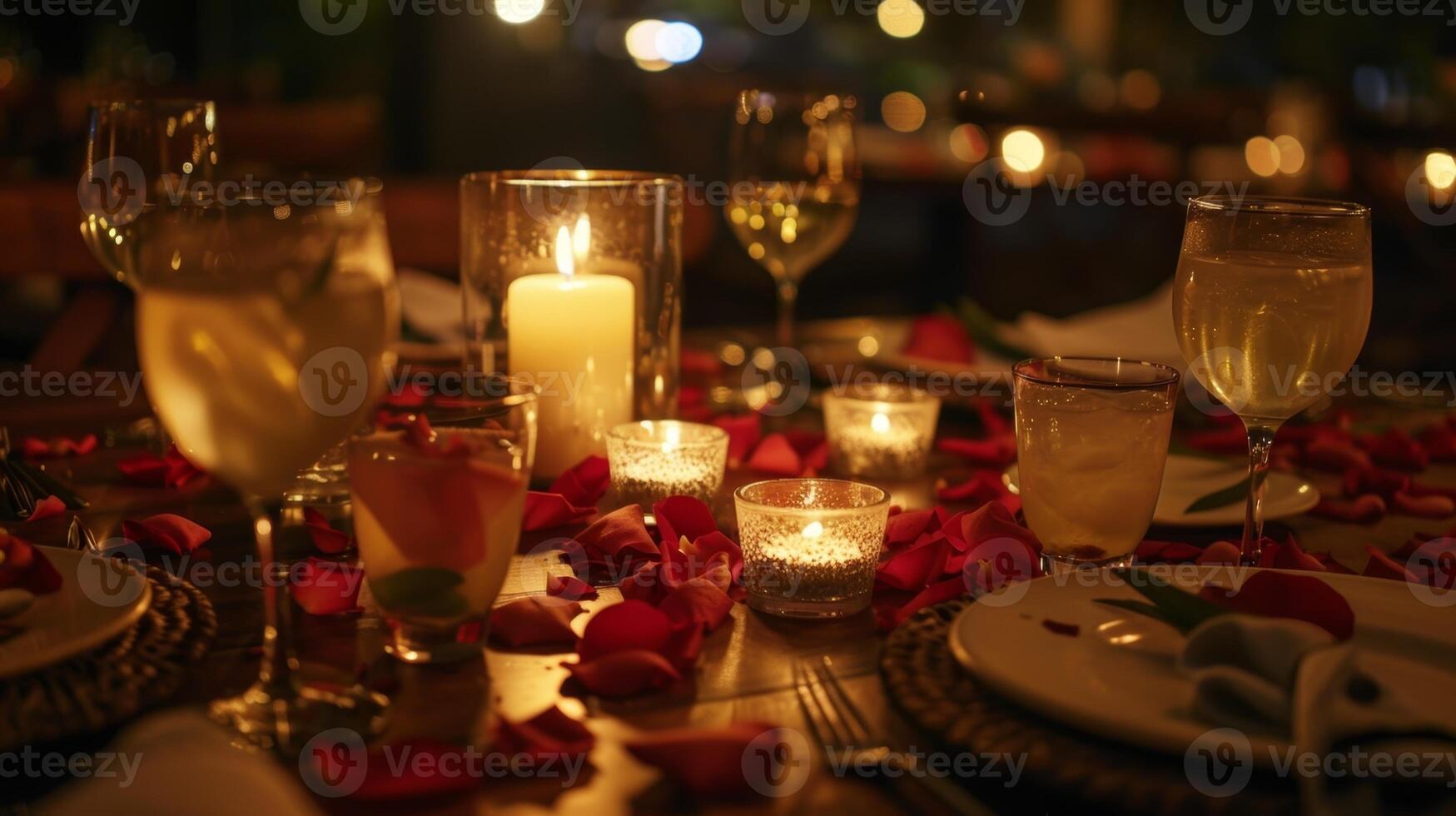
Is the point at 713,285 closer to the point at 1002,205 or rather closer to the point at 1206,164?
the point at 1002,205

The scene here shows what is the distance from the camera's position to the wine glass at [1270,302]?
870 millimetres

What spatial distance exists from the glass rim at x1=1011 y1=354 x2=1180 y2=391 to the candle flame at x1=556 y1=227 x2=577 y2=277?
1.57 ft

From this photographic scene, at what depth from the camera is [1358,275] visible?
87 cm

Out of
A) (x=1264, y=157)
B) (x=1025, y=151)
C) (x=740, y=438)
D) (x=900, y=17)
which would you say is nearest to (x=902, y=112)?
(x=900, y=17)

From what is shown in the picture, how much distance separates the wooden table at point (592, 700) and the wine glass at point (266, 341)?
0.04 m

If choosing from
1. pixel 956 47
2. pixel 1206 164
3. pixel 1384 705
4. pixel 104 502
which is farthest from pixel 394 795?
pixel 956 47

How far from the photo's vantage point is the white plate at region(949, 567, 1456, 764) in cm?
55

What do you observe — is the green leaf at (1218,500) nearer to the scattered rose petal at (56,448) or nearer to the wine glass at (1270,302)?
the wine glass at (1270,302)

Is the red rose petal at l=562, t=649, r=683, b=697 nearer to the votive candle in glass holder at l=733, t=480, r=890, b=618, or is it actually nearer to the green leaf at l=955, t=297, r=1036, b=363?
the votive candle in glass holder at l=733, t=480, r=890, b=618

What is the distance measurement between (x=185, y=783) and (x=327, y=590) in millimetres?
292

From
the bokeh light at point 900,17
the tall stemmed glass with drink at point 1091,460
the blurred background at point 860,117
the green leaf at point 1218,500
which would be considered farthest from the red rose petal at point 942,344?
the bokeh light at point 900,17

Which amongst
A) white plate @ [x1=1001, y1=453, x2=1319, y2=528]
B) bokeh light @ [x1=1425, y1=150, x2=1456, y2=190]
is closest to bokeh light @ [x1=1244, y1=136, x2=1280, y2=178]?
bokeh light @ [x1=1425, y1=150, x2=1456, y2=190]

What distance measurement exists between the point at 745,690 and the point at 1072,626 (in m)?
0.18

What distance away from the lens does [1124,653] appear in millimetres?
642
